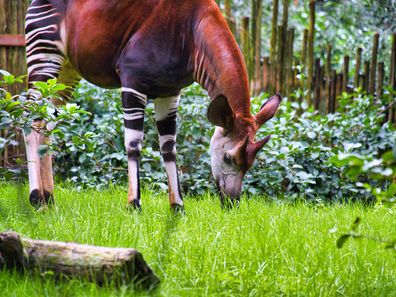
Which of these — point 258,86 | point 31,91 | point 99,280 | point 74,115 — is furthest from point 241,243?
point 258,86

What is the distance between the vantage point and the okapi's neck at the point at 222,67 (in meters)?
3.87

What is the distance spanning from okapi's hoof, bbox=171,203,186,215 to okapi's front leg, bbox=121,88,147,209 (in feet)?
0.74

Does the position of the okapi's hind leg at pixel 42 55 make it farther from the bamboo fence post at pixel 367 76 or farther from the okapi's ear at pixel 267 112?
the bamboo fence post at pixel 367 76

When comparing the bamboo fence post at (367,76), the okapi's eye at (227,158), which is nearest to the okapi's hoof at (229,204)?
the okapi's eye at (227,158)

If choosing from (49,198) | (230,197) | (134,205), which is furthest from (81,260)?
(49,198)

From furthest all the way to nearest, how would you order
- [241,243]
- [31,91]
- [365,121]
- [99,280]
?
[365,121] → [31,91] → [241,243] → [99,280]

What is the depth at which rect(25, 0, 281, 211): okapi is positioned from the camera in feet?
12.7

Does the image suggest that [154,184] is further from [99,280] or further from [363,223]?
[99,280]

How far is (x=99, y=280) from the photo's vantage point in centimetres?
237

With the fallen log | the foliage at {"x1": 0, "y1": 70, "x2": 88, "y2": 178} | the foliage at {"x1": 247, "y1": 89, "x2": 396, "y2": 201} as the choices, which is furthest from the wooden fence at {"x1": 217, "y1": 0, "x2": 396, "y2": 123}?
the fallen log

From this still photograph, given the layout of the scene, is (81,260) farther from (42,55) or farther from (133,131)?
(42,55)

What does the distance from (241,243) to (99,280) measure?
3.01 feet

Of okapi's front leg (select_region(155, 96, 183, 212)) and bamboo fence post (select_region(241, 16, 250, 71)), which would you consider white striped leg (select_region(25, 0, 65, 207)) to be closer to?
okapi's front leg (select_region(155, 96, 183, 212))

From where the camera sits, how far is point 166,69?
3.90 m
